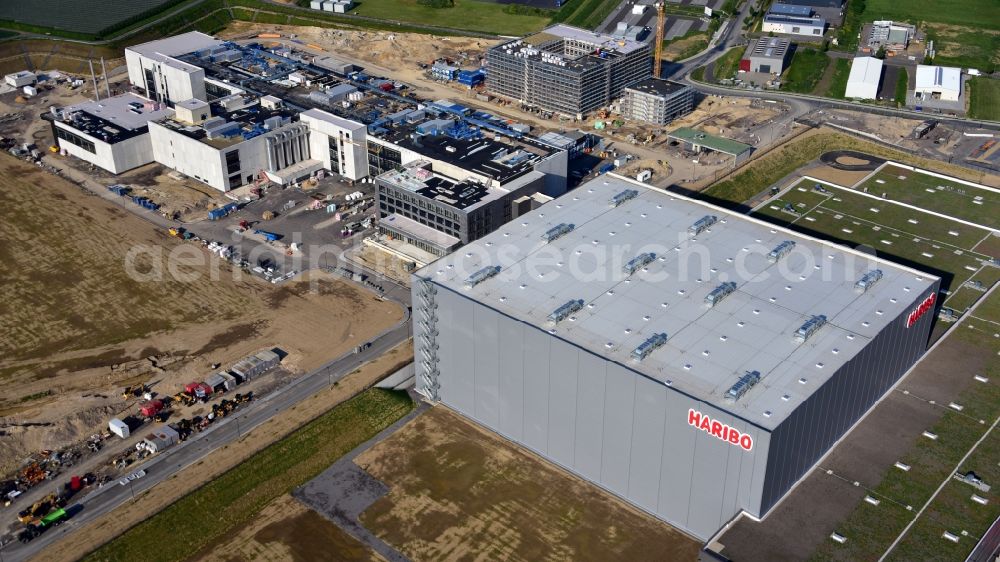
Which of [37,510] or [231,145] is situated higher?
[231,145]

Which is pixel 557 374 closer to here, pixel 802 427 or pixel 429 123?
pixel 802 427

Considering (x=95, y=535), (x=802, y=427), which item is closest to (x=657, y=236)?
(x=802, y=427)

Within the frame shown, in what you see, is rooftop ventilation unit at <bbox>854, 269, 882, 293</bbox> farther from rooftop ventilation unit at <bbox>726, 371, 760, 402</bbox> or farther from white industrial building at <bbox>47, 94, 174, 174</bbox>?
white industrial building at <bbox>47, 94, 174, 174</bbox>

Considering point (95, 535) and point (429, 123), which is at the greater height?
point (429, 123)

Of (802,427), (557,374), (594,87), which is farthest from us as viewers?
(594,87)

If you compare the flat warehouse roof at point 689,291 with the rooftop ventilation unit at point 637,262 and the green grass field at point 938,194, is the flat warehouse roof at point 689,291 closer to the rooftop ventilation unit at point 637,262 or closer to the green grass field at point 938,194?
the rooftop ventilation unit at point 637,262

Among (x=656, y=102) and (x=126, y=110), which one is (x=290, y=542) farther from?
(x=656, y=102)

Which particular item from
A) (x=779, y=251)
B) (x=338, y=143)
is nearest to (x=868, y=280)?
(x=779, y=251)

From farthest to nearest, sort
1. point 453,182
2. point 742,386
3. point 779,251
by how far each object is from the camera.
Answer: point 453,182 < point 779,251 < point 742,386
